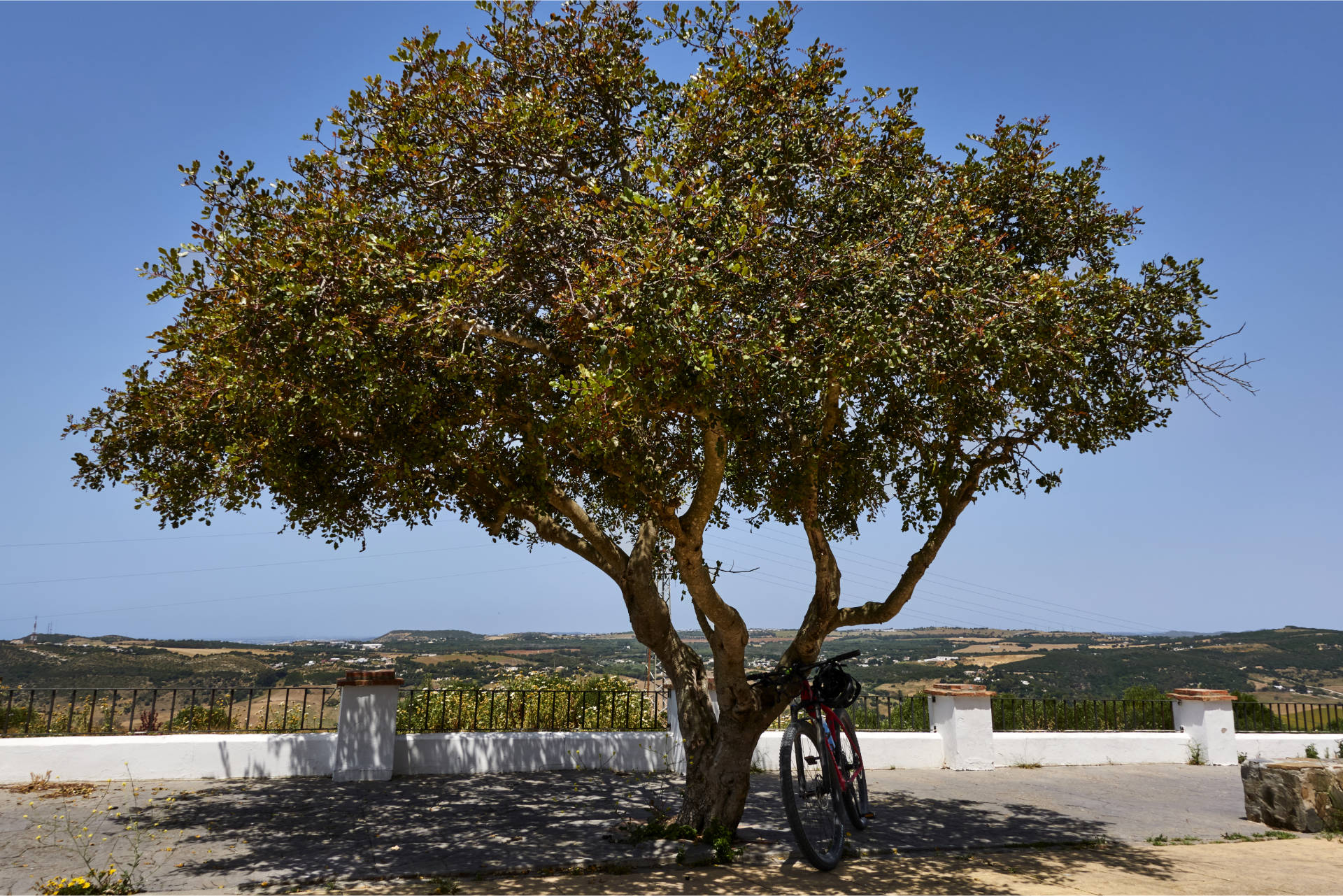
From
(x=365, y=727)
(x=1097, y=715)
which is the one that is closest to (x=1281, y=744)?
(x=1097, y=715)

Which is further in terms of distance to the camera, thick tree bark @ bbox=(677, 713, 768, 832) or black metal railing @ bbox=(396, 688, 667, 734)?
black metal railing @ bbox=(396, 688, 667, 734)

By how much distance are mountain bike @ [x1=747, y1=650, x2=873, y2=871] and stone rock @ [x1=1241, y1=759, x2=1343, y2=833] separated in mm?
5027

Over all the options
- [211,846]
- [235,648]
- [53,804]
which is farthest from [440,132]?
[235,648]

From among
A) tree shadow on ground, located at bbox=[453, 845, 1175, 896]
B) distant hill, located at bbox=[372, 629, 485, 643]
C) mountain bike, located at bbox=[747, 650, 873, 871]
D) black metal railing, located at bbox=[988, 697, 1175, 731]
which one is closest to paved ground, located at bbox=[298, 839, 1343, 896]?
tree shadow on ground, located at bbox=[453, 845, 1175, 896]

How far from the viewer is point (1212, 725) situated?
14.2 metres

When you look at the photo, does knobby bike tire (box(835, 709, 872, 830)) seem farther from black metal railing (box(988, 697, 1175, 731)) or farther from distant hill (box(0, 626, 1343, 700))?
black metal railing (box(988, 697, 1175, 731))

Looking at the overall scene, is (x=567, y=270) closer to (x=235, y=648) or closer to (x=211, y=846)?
(x=211, y=846)

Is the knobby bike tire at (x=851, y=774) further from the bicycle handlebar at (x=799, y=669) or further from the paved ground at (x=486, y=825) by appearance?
the bicycle handlebar at (x=799, y=669)

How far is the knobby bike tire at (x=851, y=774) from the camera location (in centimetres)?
745

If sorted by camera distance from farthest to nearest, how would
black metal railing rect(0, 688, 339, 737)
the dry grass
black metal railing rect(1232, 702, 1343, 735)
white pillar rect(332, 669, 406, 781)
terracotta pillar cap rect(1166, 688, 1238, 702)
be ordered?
black metal railing rect(1232, 702, 1343, 735), terracotta pillar cap rect(1166, 688, 1238, 702), black metal railing rect(0, 688, 339, 737), white pillar rect(332, 669, 406, 781), the dry grass

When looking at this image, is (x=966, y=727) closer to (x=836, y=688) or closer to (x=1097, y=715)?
(x=1097, y=715)

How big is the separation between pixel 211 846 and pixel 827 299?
24.2ft

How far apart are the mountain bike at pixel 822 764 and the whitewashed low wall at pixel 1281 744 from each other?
35.3 feet

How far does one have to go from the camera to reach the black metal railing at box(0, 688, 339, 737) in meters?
11.2
